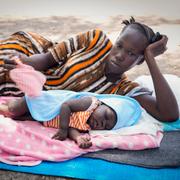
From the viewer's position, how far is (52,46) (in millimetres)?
2521

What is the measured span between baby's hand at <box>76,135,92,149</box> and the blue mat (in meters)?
0.07

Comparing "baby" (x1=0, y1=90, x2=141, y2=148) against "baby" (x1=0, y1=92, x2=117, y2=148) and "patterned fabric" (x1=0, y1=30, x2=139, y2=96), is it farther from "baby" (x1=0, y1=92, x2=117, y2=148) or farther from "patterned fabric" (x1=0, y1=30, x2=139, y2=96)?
"patterned fabric" (x1=0, y1=30, x2=139, y2=96)

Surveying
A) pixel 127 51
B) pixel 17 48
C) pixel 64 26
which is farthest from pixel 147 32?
pixel 64 26

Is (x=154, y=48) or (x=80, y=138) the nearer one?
(x=80, y=138)

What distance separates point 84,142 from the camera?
188 cm

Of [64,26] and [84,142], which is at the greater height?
[84,142]

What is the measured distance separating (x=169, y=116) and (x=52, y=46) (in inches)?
33.8

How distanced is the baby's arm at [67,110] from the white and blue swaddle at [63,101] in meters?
0.06

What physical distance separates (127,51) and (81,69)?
0.29 meters

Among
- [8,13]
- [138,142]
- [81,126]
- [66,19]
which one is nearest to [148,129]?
[138,142]

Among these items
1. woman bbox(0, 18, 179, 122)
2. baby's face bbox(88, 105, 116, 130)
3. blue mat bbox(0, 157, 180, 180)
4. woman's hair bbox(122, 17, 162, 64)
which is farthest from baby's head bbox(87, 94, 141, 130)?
woman's hair bbox(122, 17, 162, 64)

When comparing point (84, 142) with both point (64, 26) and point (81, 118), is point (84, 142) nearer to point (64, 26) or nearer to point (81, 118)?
point (81, 118)

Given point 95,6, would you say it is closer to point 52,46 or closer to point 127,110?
point 52,46

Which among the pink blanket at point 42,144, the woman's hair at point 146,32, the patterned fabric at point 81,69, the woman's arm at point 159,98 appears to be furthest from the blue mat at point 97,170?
the woman's hair at point 146,32
